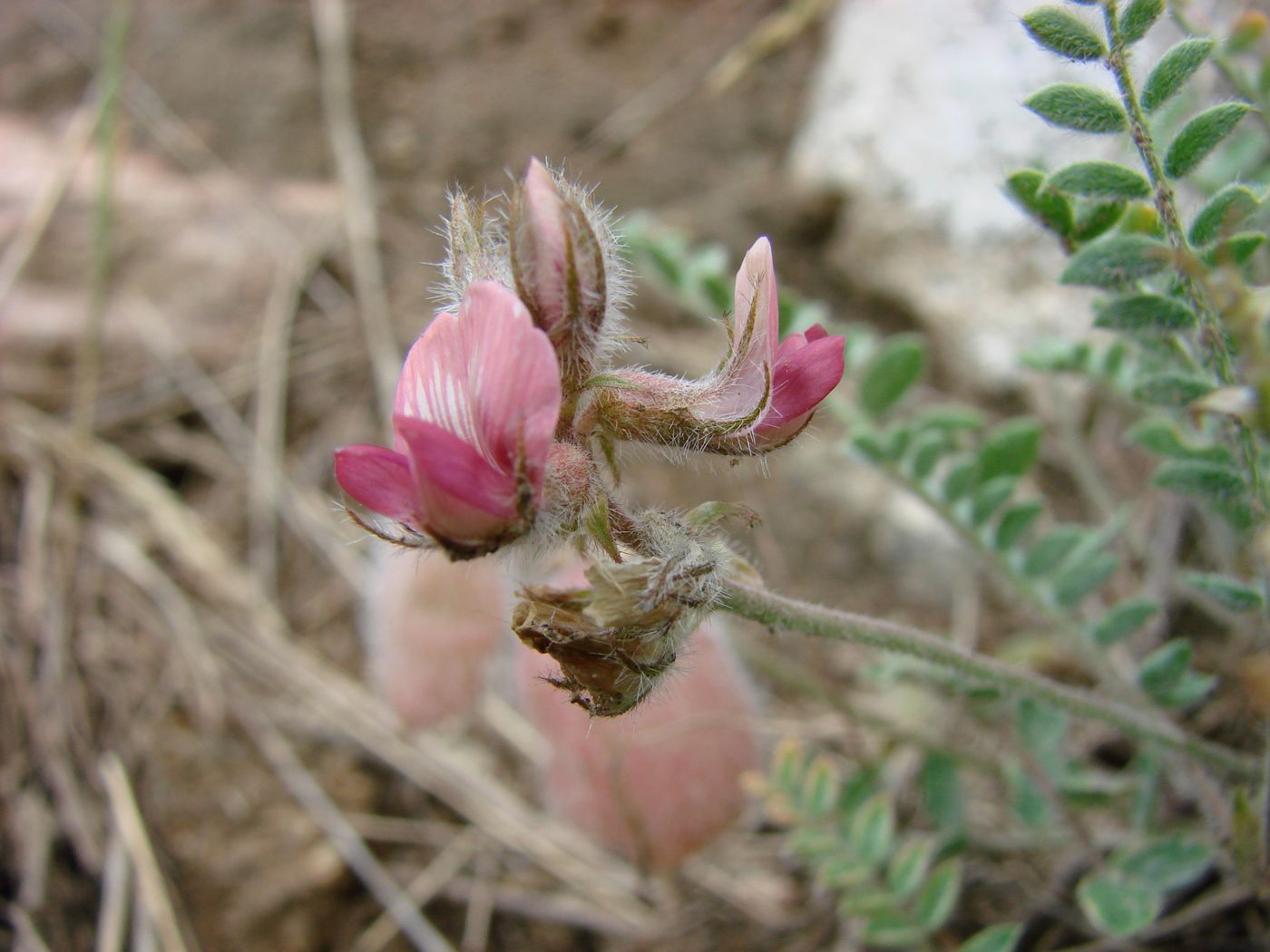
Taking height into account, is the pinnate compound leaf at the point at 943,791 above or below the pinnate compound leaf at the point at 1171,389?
below

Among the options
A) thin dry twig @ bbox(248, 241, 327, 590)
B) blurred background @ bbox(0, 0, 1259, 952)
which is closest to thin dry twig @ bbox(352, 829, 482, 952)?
blurred background @ bbox(0, 0, 1259, 952)

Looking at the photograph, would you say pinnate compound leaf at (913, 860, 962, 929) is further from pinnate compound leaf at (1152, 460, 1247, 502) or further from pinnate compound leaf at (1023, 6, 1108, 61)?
pinnate compound leaf at (1023, 6, 1108, 61)

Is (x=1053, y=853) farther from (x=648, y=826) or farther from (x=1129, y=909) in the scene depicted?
(x=648, y=826)

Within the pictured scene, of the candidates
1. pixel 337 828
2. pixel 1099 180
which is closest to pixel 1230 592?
pixel 1099 180

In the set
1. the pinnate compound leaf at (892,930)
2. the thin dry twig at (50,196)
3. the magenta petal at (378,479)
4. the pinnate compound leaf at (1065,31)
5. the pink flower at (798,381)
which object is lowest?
the pinnate compound leaf at (892,930)

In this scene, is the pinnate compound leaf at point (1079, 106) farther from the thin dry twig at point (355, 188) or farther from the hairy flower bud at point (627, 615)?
the thin dry twig at point (355, 188)

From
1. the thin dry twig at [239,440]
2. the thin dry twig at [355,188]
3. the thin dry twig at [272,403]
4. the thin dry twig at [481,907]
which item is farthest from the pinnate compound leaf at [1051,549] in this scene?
the thin dry twig at [272,403]
